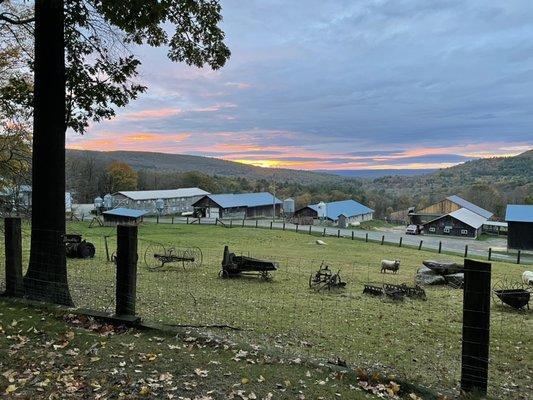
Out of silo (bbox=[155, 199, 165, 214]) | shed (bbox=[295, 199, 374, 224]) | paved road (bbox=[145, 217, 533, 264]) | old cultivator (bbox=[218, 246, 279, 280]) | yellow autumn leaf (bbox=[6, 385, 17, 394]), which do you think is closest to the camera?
yellow autumn leaf (bbox=[6, 385, 17, 394])

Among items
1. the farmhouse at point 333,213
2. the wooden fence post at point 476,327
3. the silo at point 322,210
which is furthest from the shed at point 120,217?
the wooden fence post at point 476,327

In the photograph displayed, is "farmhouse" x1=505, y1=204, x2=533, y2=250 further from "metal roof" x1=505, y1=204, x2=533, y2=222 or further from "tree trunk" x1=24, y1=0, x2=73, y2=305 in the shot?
"tree trunk" x1=24, y1=0, x2=73, y2=305

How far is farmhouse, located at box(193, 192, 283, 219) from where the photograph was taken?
241ft

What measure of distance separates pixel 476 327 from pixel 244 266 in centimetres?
1308

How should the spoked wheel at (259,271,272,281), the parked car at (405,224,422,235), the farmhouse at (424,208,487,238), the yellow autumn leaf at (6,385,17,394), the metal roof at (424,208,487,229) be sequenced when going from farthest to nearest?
the parked car at (405,224,422,235)
the metal roof at (424,208,487,229)
the farmhouse at (424,208,487,238)
the spoked wheel at (259,271,272,281)
the yellow autumn leaf at (6,385,17,394)

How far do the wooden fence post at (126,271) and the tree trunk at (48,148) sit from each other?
227cm

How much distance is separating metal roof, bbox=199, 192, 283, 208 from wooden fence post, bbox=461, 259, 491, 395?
6832cm

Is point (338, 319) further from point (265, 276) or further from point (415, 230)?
point (415, 230)

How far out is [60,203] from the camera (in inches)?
331

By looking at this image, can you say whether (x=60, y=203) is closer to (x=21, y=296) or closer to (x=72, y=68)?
(x=21, y=296)

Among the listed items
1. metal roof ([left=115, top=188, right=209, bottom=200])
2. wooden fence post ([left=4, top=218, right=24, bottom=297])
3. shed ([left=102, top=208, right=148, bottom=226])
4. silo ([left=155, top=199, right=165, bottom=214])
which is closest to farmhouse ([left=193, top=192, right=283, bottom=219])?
silo ([left=155, top=199, right=165, bottom=214])

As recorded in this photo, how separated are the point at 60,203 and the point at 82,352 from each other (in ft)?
12.9

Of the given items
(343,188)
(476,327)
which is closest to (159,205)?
(476,327)

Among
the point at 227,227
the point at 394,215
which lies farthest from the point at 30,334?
the point at 394,215
